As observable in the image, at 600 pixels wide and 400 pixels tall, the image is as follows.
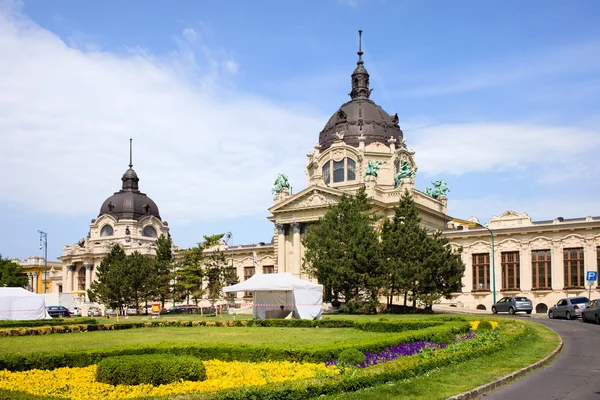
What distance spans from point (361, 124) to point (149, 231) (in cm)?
4876

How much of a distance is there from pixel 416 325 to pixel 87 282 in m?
90.5

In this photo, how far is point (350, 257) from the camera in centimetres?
5284

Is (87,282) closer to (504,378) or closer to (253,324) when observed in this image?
(253,324)

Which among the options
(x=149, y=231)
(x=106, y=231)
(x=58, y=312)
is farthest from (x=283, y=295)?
(x=106, y=231)

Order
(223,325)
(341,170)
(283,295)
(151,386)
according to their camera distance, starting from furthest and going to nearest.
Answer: (341,170) → (283,295) → (223,325) → (151,386)

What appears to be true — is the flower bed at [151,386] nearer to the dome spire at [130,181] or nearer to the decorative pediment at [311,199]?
the decorative pediment at [311,199]

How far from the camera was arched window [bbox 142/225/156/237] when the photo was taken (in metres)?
114

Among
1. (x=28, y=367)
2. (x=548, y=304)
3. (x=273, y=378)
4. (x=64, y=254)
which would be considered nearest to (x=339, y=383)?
(x=273, y=378)

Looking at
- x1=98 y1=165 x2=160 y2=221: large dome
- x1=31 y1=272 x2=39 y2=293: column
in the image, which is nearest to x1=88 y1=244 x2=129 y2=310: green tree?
x1=98 y1=165 x2=160 y2=221: large dome

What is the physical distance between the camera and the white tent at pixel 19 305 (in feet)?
175

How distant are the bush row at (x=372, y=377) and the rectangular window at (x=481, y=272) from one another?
48.8 meters

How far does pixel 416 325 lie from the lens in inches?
1272

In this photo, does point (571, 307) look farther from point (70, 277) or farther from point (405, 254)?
point (70, 277)

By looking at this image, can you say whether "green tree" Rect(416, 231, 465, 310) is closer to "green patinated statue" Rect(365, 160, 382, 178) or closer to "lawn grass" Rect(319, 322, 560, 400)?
"green patinated statue" Rect(365, 160, 382, 178)
